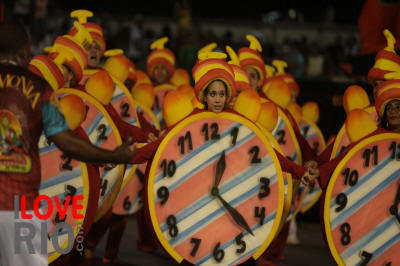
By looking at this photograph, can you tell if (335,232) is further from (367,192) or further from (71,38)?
(71,38)

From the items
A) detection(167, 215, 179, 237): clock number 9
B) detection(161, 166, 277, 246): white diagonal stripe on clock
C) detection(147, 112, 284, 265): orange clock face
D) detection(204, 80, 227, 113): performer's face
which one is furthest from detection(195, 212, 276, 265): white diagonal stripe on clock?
detection(204, 80, 227, 113): performer's face

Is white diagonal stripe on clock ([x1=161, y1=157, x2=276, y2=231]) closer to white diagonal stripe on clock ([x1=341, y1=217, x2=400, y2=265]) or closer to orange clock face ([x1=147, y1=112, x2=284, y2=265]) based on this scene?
orange clock face ([x1=147, y1=112, x2=284, y2=265])

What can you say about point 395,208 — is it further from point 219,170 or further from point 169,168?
point 169,168

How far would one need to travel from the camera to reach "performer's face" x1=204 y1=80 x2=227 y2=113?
6566 mm

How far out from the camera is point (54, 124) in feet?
16.3

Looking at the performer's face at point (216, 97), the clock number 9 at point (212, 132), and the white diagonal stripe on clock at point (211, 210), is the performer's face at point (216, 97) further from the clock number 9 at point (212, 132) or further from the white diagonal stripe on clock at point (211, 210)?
the white diagonal stripe on clock at point (211, 210)

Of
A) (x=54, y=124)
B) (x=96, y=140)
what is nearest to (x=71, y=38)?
(x=96, y=140)

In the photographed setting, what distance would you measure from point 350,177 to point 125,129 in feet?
6.72

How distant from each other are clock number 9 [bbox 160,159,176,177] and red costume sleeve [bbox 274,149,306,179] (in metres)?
0.87

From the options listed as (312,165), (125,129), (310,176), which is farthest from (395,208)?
(125,129)

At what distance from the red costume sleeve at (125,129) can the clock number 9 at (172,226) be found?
137cm

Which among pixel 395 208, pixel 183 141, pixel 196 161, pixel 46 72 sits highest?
pixel 46 72

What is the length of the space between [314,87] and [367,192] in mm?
6579

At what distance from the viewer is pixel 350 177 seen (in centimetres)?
657
